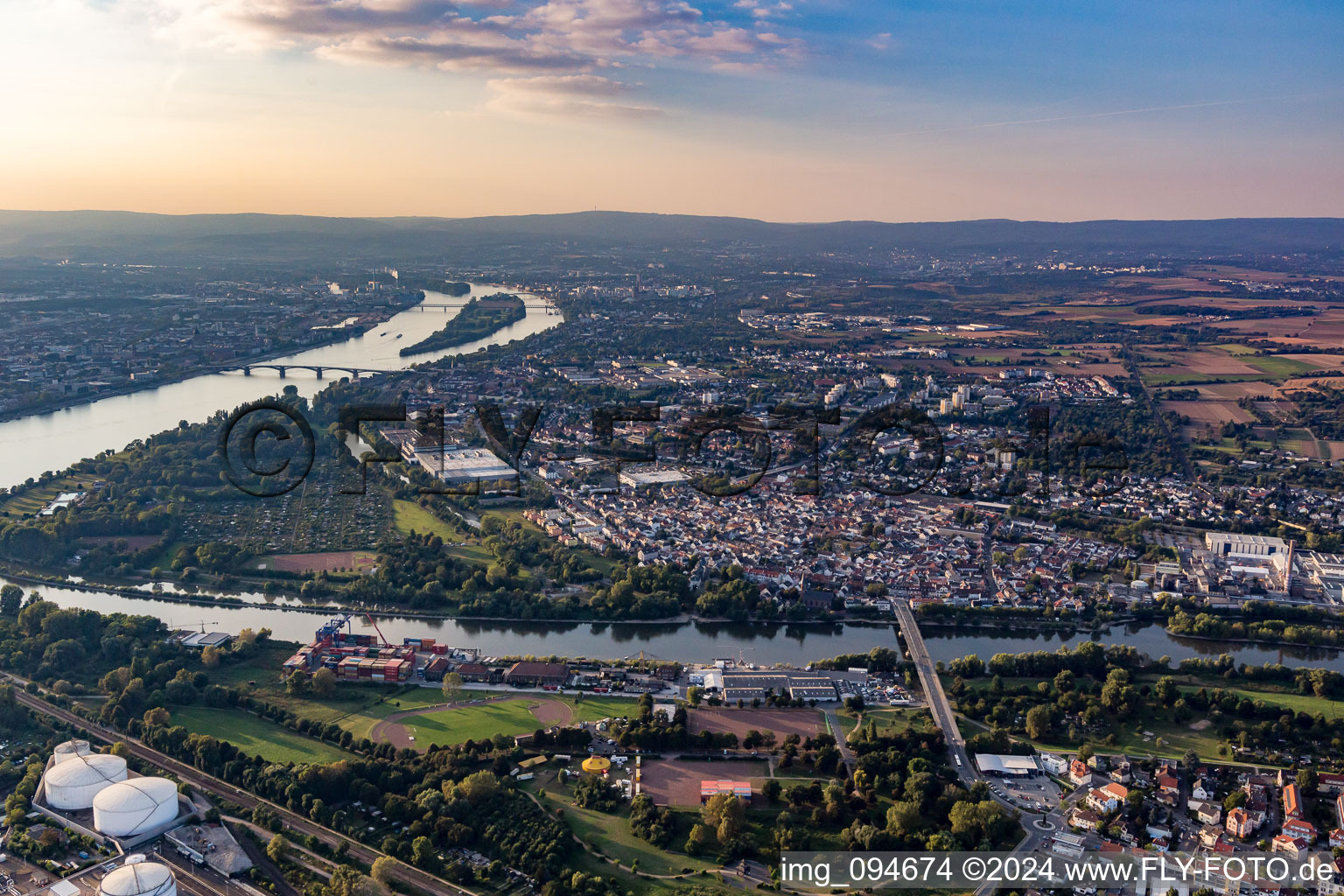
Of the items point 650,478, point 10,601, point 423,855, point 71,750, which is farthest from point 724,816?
point 650,478

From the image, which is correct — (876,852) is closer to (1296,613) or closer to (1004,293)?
(1296,613)

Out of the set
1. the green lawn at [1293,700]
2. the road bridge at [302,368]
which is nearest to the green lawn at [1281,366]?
the green lawn at [1293,700]

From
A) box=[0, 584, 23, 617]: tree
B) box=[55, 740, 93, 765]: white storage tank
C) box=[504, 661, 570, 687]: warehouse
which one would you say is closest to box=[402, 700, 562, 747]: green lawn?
box=[504, 661, 570, 687]: warehouse

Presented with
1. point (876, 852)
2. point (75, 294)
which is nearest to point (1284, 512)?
point (876, 852)

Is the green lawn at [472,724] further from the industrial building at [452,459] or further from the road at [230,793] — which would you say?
the industrial building at [452,459]

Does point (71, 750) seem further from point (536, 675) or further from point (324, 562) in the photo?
point (324, 562)

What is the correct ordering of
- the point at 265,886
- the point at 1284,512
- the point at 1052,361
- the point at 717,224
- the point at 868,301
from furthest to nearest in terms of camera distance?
1. the point at 717,224
2. the point at 868,301
3. the point at 1052,361
4. the point at 1284,512
5. the point at 265,886
